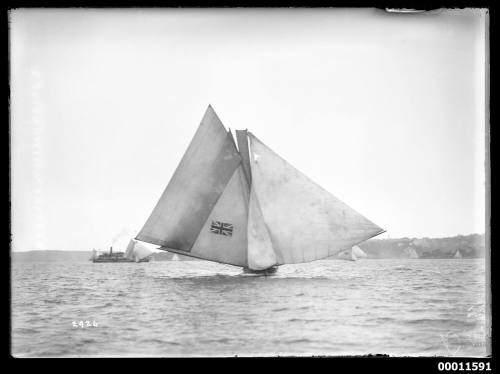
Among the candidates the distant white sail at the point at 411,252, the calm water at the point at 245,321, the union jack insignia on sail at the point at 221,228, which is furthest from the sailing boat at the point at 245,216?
the calm water at the point at 245,321

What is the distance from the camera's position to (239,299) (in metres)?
15.9

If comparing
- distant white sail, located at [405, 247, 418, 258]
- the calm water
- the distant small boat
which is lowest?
the calm water

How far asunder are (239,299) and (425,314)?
4.65 m

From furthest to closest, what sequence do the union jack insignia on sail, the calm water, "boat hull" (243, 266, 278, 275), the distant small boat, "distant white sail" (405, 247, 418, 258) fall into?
1. "boat hull" (243, 266, 278, 275)
2. the union jack insignia on sail
3. the distant small boat
4. "distant white sail" (405, 247, 418, 258)
5. the calm water

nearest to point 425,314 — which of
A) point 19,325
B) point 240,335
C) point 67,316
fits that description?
point 240,335

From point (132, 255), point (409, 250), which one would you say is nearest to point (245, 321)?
point (409, 250)

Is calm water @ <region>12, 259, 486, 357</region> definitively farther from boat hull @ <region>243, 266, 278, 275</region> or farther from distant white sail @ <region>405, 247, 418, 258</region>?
boat hull @ <region>243, 266, 278, 275</region>

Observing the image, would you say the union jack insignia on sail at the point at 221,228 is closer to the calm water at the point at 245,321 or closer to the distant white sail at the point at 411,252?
the calm water at the point at 245,321

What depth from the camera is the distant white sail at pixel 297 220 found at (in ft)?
57.8

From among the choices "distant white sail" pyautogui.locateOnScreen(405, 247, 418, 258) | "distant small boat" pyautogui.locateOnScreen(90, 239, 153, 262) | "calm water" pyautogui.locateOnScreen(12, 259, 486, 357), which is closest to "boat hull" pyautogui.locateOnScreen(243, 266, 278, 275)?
"distant small boat" pyautogui.locateOnScreen(90, 239, 153, 262)

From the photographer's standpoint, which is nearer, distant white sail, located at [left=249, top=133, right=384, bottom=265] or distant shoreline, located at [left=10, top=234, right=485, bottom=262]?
distant shoreline, located at [left=10, top=234, right=485, bottom=262]

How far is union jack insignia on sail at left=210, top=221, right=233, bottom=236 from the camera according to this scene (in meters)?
19.8

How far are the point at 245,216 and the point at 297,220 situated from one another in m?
1.77

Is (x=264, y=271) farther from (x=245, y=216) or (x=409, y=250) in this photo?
(x=409, y=250)
